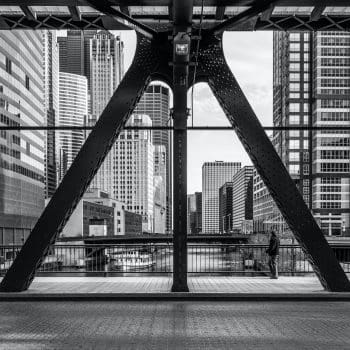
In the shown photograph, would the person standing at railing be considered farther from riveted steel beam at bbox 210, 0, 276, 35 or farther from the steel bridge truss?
riveted steel beam at bbox 210, 0, 276, 35

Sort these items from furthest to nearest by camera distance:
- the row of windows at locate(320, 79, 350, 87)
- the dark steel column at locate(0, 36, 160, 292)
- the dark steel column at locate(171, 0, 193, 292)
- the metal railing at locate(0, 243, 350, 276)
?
1. the row of windows at locate(320, 79, 350, 87)
2. the metal railing at locate(0, 243, 350, 276)
3. the dark steel column at locate(0, 36, 160, 292)
4. the dark steel column at locate(171, 0, 193, 292)

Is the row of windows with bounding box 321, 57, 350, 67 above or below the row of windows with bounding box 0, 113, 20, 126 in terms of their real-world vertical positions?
above

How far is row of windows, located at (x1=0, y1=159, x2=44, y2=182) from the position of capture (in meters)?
90.3

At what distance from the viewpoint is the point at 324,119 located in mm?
137125

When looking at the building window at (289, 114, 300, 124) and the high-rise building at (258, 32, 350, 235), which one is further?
the building window at (289, 114, 300, 124)

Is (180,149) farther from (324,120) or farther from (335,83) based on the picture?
(335,83)

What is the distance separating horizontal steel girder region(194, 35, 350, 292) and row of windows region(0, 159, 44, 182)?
3138 inches

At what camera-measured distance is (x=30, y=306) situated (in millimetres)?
12234

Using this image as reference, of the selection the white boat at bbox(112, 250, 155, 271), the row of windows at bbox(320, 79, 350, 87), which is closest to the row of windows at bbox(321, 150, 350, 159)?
the row of windows at bbox(320, 79, 350, 87)

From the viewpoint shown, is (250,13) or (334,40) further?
(334,40)

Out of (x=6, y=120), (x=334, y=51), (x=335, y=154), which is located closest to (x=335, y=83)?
(x=334, y=51)

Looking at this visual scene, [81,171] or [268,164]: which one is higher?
[268,164]

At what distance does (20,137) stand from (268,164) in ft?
298

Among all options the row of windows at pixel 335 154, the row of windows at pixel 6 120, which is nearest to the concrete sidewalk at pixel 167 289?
the row of windows at pixel 6 120
